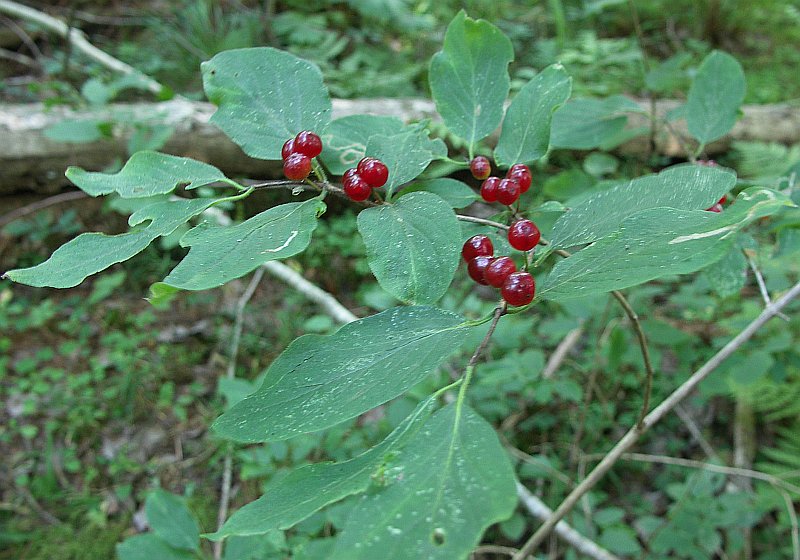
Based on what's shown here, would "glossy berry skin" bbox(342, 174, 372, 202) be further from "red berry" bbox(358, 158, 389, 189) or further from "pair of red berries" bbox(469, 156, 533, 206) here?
"pair of red berries" bbox(469, 156, 533, 206)

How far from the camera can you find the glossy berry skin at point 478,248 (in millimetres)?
591

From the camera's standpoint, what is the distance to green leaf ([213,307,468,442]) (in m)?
0.42

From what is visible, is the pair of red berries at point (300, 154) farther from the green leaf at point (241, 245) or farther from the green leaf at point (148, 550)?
the green leaf at point (148, 550)

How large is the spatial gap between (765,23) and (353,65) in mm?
2938

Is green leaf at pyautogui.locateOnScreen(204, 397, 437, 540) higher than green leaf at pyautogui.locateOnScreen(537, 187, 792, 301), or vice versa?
green leaf at pyautogui.locateOnScreen(537, 187, 792, 301)

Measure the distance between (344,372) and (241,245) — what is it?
13cm

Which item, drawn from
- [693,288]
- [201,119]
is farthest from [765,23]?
[201,119]

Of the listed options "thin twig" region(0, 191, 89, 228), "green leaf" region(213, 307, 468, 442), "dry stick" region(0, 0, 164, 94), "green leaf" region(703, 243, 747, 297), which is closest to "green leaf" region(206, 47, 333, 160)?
"green leaf" region(213, 307, 468, 442)

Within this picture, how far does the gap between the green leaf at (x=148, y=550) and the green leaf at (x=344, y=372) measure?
2.74 feet

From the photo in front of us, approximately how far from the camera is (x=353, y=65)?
3.56 metres

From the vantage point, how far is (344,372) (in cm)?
46

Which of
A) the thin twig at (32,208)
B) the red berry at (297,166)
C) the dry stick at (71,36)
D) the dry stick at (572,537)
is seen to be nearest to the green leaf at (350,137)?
the red berry at (297,166)

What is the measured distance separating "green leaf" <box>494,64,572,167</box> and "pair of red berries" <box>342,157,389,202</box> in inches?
6.9

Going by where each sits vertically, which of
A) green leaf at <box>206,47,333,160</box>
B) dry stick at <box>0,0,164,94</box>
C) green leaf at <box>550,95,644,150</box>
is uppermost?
green leaf at <box>206,47,333,160</box>
